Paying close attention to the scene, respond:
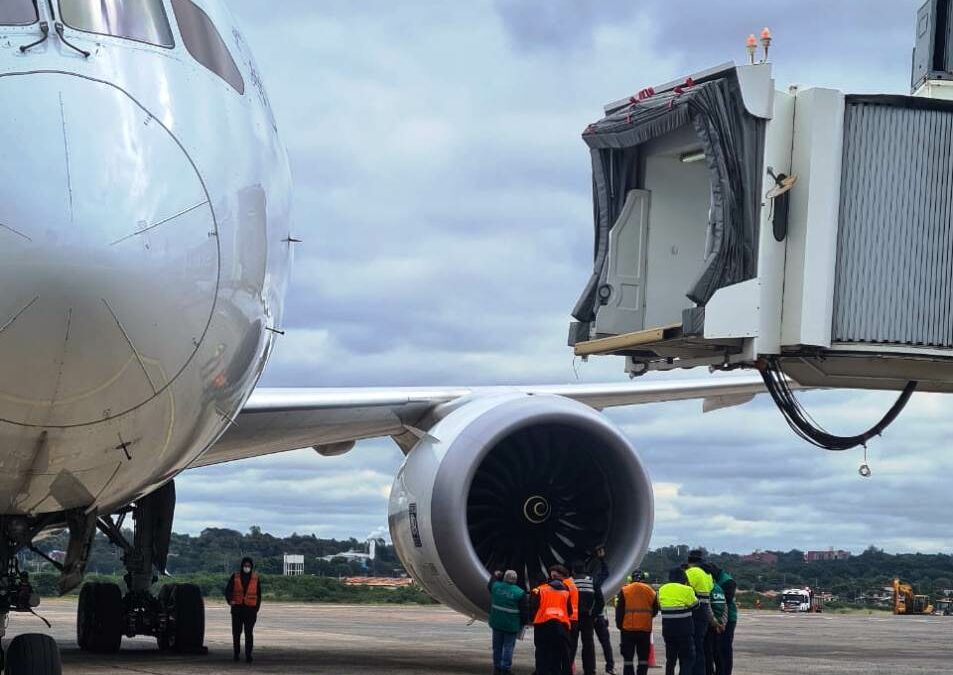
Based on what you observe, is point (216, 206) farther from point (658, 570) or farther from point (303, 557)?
point (303, 557)

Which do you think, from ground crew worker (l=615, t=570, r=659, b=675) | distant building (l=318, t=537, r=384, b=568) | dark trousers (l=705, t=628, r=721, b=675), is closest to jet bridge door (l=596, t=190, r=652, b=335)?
ground crew worker (l=615, t=570, r=659, b=675)

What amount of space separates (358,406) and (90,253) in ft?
19.6

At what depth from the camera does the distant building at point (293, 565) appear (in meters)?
30.5

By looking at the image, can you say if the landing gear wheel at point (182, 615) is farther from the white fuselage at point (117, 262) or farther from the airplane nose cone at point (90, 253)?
the airplane nose cone at point (90, 253)

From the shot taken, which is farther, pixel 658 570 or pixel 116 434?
pixel 658 570

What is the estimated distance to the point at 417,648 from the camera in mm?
14664

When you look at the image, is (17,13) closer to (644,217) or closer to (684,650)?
(644,217)

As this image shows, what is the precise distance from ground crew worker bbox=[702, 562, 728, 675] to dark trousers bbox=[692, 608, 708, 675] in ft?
0.63

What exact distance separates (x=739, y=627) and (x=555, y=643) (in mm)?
11622

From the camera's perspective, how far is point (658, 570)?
2292cm

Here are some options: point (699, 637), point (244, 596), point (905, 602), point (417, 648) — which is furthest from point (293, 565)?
point (699, 637)

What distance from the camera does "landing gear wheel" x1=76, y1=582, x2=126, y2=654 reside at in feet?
42.7

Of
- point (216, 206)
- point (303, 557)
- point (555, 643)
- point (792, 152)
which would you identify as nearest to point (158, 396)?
point (216, 206)

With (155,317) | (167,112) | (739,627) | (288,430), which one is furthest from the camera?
(739,627)
